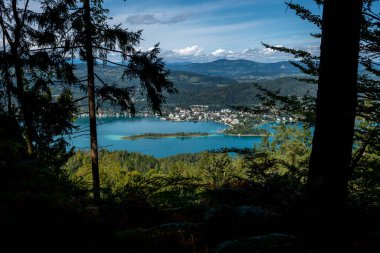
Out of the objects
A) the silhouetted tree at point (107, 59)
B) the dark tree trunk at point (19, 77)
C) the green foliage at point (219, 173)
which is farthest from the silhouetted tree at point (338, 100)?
the dark tree trunk at point (19, 77)

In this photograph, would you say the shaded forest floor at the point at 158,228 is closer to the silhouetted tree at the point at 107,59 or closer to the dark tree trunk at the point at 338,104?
the dark tree trunk at the point at 338,104

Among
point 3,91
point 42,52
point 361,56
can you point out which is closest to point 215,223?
point 361,56

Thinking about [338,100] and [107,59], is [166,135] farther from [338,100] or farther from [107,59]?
[338,100]

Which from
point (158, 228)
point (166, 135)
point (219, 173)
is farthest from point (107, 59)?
point (166, 135)

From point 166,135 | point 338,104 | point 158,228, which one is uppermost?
point 338,104

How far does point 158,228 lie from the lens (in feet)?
9.13

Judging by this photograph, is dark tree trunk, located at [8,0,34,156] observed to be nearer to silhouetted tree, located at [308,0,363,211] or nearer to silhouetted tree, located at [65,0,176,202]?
silhouetted tree, located at [65,0,176,202]

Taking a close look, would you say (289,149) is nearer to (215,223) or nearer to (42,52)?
(42,52)

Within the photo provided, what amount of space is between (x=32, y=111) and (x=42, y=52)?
1.75 meters

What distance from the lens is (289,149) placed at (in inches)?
874

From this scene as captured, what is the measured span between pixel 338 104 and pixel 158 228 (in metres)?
1.89

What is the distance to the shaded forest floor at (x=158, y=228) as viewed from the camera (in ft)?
6.69

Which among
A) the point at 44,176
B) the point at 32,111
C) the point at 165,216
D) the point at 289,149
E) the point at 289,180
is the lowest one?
the point at 289,149

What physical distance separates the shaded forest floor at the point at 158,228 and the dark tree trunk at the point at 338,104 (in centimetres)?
24
